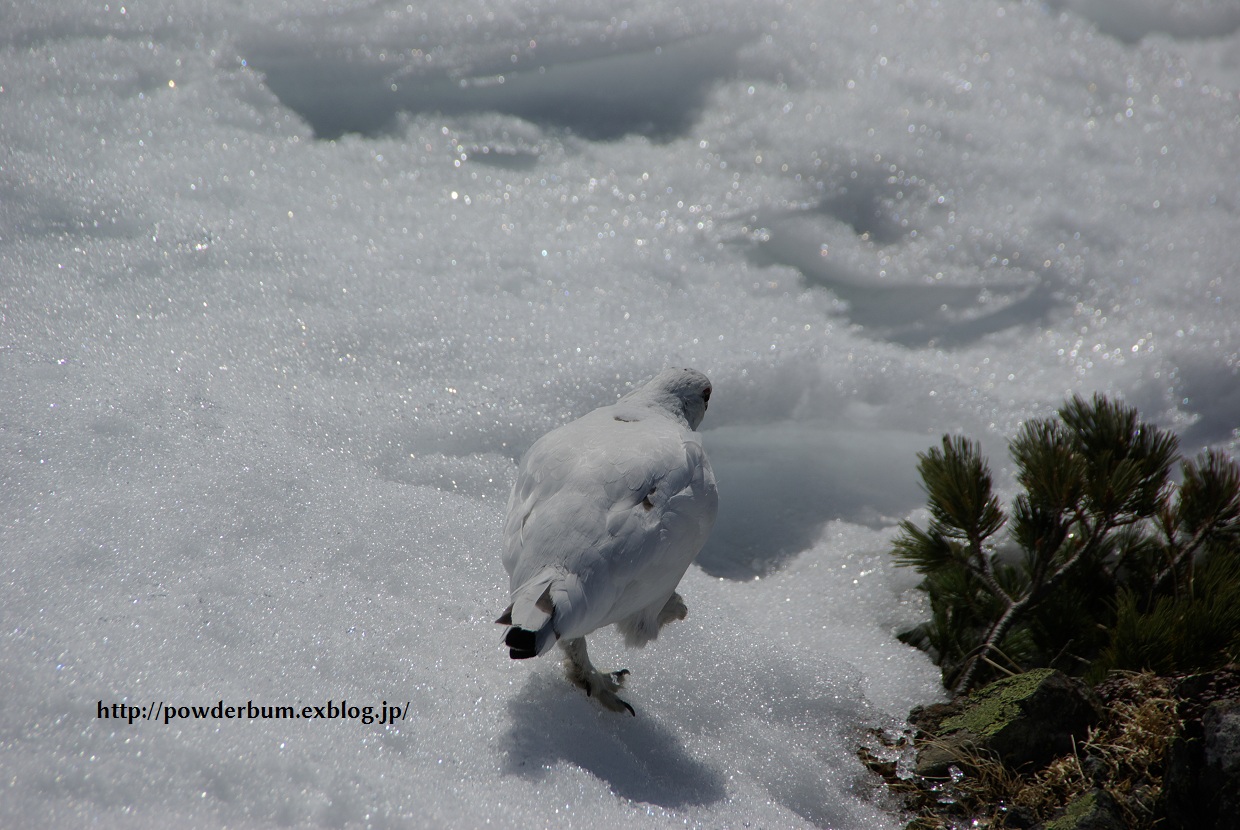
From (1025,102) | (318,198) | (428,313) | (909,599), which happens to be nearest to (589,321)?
(428,313)

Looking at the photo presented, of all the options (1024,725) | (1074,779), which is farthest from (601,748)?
(1074,779)

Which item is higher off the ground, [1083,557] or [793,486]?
[1083,557]

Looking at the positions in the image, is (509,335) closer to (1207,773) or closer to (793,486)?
(793,486)

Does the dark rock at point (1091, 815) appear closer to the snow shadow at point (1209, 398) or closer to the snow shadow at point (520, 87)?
the snow shadow at point (1209, 398)

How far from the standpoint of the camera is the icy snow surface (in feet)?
7.00

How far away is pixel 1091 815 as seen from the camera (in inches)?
81.6

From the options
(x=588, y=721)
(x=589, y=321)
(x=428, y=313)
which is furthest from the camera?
(x=589, y=321)

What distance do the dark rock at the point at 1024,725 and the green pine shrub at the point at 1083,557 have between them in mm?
252

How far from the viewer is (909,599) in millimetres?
3482

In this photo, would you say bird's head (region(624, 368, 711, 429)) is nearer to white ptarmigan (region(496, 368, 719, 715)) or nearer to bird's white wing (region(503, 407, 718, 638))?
white ptarmigan (region(496, 368, 719, 715))

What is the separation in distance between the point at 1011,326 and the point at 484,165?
137 inches

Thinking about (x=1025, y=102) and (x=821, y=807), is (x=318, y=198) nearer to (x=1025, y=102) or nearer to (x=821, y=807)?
(x=821, y=807)

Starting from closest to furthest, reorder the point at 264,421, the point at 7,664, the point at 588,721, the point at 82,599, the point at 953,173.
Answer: the point at 7,664 < the point at 82,599 < the point at 588,721 < the point at 264,421 < the point at 953,173

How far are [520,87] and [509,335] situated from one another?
2862mm
